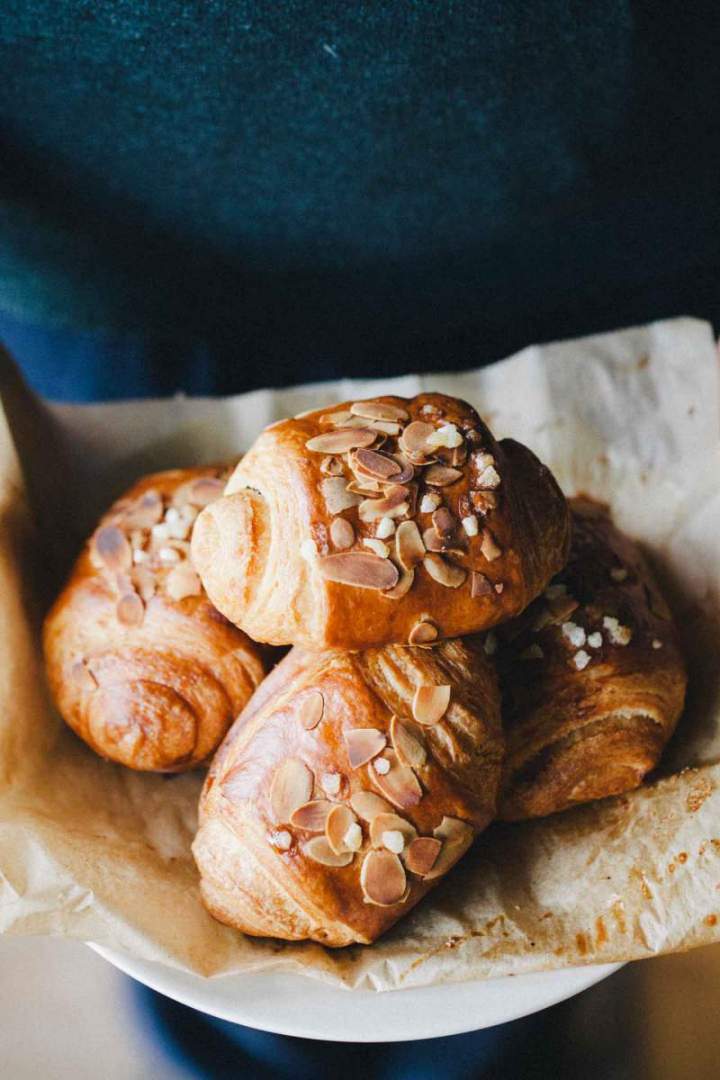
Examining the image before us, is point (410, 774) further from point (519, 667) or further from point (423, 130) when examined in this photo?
point (423, 130)

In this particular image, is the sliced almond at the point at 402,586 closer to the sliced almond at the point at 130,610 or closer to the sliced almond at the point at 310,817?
the sliced almond at the point at 310,817

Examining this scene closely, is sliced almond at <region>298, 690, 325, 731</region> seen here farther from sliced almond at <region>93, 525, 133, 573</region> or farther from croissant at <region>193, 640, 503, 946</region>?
sliced almond at <region>93, 525, 133, 573</region>

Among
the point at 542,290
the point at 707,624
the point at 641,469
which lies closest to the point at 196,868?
the point at 707,624

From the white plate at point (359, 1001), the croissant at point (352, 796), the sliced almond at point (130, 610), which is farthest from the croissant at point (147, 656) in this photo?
the white plate at point (359, 1001)

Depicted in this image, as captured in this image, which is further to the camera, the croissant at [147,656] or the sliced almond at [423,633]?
the croissant at [147,656]

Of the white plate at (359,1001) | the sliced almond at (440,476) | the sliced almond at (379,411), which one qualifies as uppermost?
the sliced almond at (379,411)

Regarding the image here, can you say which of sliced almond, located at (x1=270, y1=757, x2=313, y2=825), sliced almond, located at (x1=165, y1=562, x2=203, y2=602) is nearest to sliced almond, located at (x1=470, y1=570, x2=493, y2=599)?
sliced almond, located at (x1=270, y1=757, x2=313, y2=825)

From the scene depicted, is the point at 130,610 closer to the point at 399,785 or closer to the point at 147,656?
the point at 147,656
